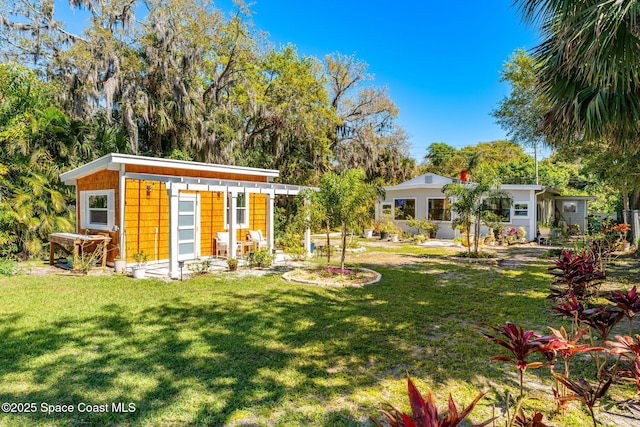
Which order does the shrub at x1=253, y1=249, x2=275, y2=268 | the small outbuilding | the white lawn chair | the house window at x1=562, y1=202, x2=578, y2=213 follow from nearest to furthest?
1. the small outbuilding
2. the shrub at x1=253, y1=249, x2=275, y2=268
3. the white lawn chair
4. the house window at x1=562, y1=202, x2=578, y2=213

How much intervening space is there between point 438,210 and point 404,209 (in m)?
2.05

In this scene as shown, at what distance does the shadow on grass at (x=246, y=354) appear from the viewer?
3.01m

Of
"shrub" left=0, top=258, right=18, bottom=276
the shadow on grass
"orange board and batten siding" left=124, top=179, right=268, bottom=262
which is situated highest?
"orange board and batten siding" left=124, top=179, right=268, bottom=262

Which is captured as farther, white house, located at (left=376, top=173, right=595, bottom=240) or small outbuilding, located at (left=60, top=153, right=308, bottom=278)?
white house, located at (left=376, top=173, right=595, bottom=240)

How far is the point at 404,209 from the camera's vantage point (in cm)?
2075

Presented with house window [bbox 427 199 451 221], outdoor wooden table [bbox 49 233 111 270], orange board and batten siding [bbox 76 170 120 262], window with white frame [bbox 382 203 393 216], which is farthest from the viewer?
window with white frame [bbox 382 203 393 216]

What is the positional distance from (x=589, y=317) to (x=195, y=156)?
50.3 ft

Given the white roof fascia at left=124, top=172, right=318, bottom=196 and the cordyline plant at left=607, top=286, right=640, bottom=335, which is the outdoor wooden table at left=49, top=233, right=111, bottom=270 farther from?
the cordyline plant at left=607, top=286, right=640, bottom=335

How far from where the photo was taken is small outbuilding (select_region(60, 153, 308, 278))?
29.9 feet

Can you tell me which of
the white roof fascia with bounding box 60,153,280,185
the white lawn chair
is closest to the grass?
the white roof fascia with bounding box 60,153,280,185

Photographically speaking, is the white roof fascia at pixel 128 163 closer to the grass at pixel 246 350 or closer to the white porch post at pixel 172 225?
the white porch post at pixel 172 225

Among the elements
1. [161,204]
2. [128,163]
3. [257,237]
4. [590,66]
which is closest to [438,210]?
[257,237]

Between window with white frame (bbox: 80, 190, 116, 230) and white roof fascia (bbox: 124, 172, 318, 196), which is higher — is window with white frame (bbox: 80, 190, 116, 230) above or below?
below

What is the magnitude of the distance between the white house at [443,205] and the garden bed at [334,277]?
9220 millimetres
